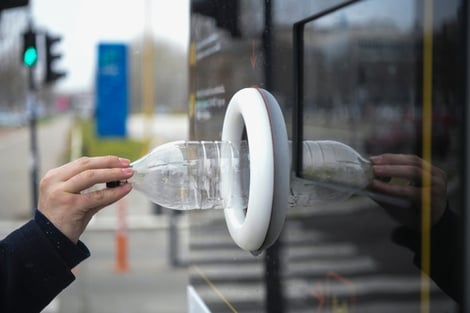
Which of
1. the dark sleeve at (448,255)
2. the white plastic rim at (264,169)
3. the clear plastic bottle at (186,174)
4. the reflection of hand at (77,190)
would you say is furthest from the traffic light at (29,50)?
the dark sleeve at (448,255)

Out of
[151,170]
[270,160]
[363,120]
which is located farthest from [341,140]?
[151,170]

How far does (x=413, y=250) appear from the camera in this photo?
52.2 inches

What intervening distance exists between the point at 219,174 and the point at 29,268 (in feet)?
1.63

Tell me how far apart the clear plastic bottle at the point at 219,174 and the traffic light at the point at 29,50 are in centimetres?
596

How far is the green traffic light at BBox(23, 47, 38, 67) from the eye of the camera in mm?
7395

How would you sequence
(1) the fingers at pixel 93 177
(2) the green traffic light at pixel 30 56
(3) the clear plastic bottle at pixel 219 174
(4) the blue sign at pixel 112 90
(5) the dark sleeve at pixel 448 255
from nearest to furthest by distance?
(5) the dark sleeve at pixel 448 255 < (1) the fingers at pixel 93 177 < (3) the clear plastic bottle at pixel 219 174 < (2) the green traffic light at pixel 30 56 < (4) the blue sign at pixel 112 90

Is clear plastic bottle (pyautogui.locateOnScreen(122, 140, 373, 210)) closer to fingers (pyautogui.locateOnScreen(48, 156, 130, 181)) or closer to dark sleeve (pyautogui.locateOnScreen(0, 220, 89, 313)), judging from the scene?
fingers (pyautogui.locateOnScreen(48, 156, 130, 181))

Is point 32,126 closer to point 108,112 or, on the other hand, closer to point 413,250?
point 108,112

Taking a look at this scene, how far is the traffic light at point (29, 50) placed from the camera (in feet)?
24.4

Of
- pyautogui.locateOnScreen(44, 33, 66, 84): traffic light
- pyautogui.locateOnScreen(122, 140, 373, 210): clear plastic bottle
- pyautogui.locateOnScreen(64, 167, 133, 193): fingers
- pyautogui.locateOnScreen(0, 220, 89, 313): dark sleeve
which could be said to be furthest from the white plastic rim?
pyautogui.locateOnScreen(44, 33, 66, 84): traffic light

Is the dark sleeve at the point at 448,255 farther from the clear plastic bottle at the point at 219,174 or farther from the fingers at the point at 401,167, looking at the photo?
the clear plastic bottle at the point at 219,174

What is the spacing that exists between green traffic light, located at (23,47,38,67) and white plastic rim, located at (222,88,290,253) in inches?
248

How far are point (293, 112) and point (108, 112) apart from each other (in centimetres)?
1169

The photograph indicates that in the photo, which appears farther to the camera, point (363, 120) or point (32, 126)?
point (32, 126)
